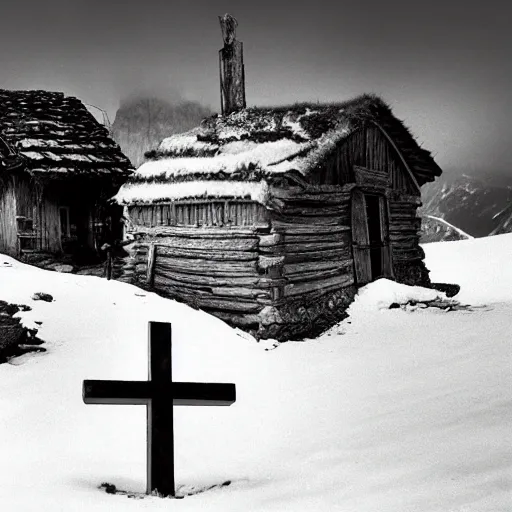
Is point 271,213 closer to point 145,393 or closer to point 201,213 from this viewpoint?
point 201,213

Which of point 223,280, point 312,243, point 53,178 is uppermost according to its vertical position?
point 53,178

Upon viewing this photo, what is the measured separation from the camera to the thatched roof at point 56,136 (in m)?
17.9

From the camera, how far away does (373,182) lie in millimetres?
14883

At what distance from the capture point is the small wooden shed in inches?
474

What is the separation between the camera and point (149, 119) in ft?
180

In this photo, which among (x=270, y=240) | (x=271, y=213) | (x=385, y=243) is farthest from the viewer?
(x=385, y=243)

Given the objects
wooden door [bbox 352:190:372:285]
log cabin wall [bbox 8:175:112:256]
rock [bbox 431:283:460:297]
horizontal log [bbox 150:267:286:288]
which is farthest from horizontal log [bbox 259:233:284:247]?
log cabin wall [bbox 8:175:112:256]

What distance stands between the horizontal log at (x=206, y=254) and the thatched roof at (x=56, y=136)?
18.3ft

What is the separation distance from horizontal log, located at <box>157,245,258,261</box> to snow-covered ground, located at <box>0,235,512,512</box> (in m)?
1.15

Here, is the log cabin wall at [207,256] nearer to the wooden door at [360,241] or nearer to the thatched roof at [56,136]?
the wooden door at [360,241]

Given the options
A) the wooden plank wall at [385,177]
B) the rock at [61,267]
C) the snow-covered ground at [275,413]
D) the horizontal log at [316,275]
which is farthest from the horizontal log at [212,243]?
the rock at [61,267]

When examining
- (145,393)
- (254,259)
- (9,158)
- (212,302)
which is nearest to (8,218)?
(9,158)

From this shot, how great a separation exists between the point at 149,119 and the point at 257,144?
143ft

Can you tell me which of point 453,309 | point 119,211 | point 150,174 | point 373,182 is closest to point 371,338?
point 453,309
